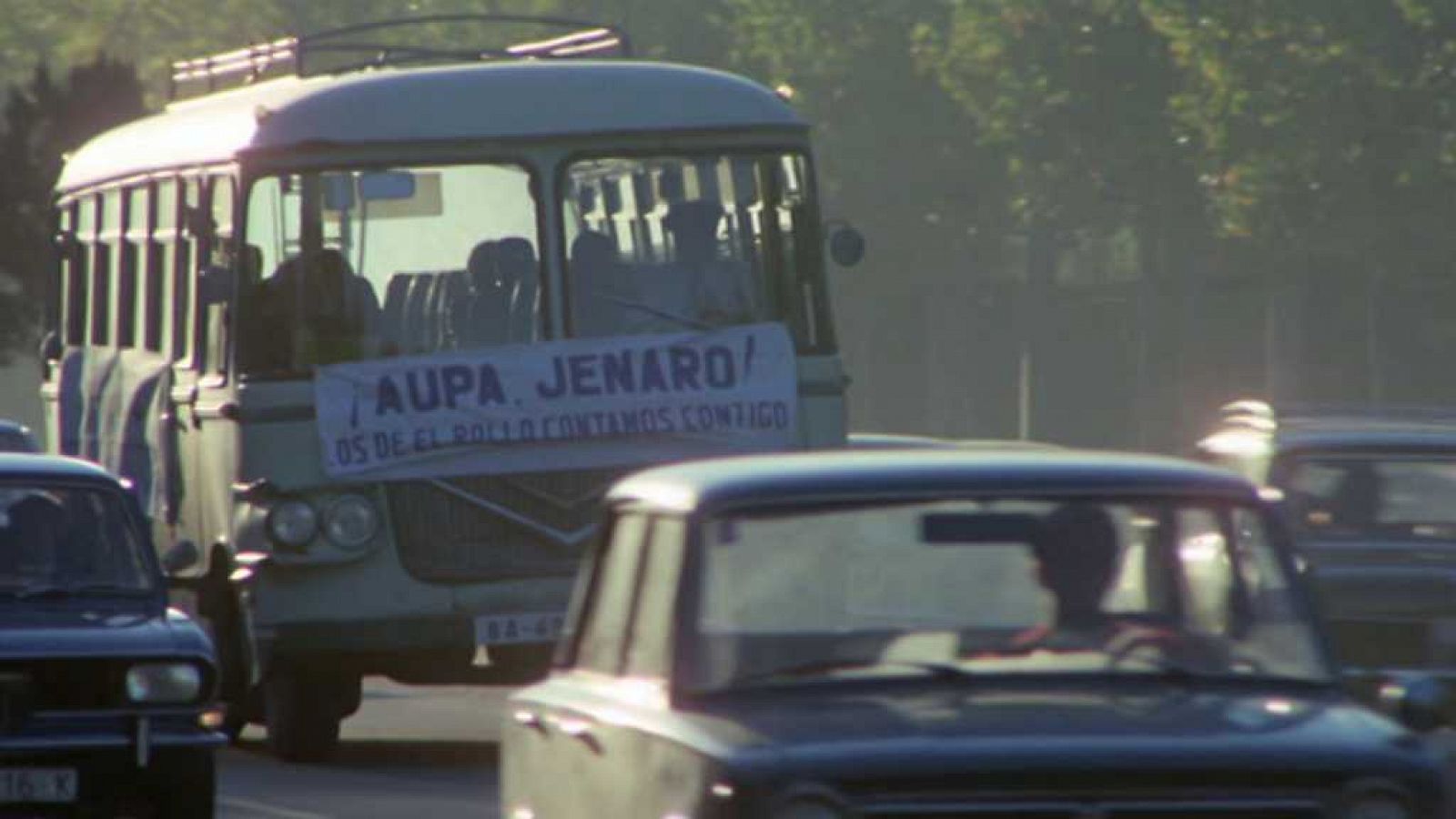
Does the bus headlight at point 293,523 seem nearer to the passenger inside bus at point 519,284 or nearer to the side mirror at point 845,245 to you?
the passenger inside bus at point 519,284

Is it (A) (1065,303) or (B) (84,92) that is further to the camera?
(A) (1065,303)

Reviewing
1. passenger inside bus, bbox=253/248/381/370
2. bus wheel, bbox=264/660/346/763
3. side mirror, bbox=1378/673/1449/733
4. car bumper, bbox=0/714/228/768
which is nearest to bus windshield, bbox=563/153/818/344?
passenger inside bus, bbox=253/248/381/370

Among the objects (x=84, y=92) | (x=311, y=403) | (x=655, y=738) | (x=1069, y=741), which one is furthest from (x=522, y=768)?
(x=84, y=92)

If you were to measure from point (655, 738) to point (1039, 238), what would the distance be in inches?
2881

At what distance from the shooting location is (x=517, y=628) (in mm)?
17484

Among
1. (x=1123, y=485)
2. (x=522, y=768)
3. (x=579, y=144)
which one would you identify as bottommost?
(x=522, y=768)

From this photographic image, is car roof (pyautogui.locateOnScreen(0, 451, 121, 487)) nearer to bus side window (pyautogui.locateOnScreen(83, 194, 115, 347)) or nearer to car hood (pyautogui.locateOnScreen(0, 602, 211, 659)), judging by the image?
car hood (pyautogui.locateOnScreen(0, 602, 211, 659))

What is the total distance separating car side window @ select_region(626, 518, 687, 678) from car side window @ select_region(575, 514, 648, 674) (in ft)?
0.27

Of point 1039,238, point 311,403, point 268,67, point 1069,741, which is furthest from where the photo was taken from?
point 1039,238

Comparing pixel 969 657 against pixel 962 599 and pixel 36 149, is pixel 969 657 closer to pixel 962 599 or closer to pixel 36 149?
pixel 962 599

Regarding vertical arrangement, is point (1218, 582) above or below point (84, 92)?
below

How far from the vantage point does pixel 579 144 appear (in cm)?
1797

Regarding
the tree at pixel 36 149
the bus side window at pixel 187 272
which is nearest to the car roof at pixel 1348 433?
the bus side window at pixel 187 272

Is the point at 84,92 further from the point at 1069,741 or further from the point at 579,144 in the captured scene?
the point at 1069,741
